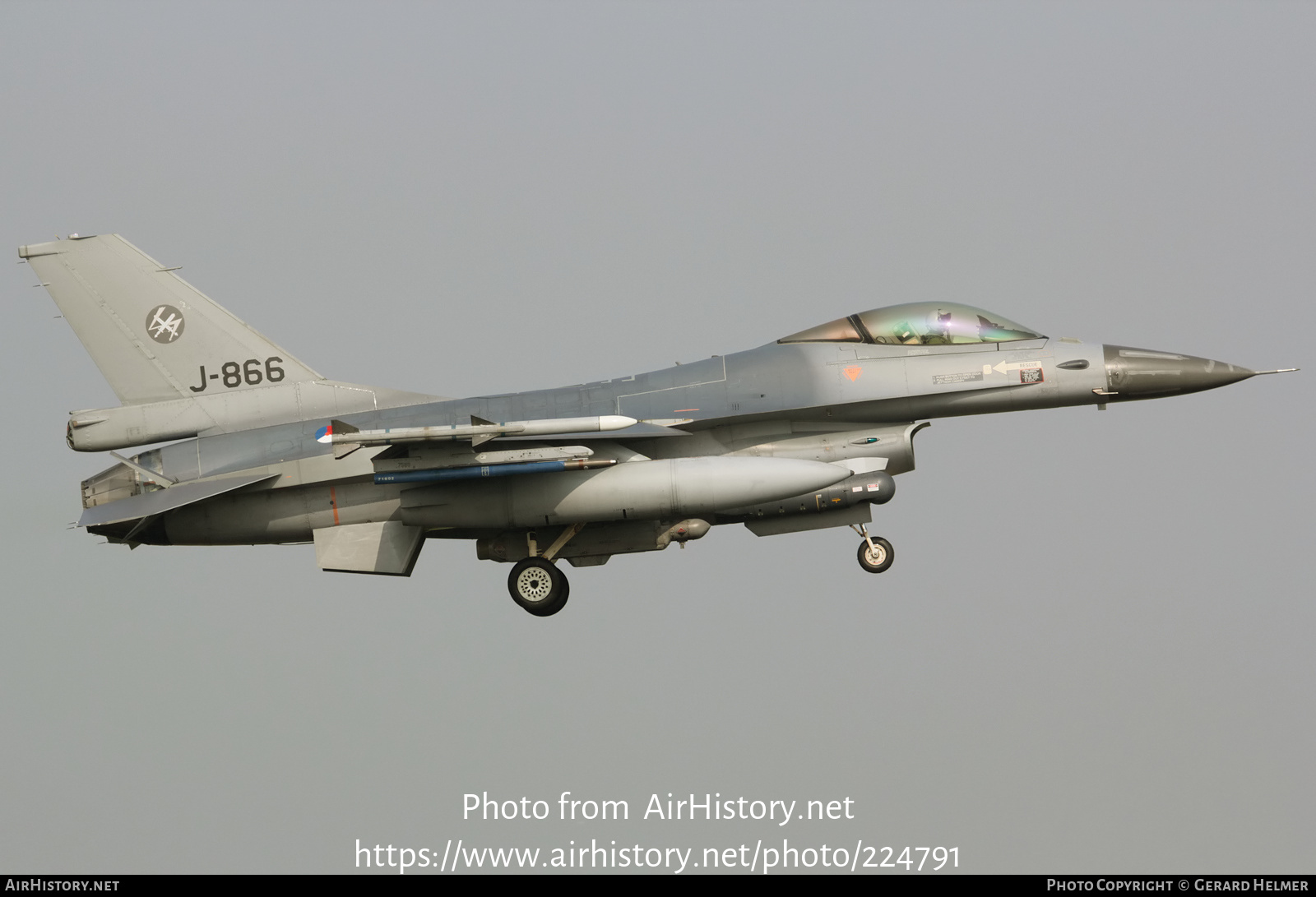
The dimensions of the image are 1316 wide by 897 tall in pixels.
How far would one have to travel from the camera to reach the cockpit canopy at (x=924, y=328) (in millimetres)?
14445

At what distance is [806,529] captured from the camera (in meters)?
14.6

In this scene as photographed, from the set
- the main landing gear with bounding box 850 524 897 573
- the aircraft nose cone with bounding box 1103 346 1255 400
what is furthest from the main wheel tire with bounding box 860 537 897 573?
the aircraft nose cone with bounding box 1103 346 1255 400

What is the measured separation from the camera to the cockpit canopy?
14.4m

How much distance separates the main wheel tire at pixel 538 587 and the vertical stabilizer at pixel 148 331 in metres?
3.14

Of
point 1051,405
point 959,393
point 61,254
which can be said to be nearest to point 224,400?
point 61,254

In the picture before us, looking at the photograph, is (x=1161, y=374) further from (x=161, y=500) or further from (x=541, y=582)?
(x=161, y=500)

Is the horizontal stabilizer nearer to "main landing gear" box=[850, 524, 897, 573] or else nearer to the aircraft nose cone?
"main landing gear" box=[850, 524, 897, 573]

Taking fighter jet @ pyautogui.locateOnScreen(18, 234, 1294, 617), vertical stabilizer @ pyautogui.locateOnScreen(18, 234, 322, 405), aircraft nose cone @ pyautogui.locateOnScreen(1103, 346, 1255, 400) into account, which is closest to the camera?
fighter jet @ pyautogui.locateOnScreen(18, 234, 1294, 617)

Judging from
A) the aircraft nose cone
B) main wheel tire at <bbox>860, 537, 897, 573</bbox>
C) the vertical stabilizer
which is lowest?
main wheel tire at <bbox>860, 537, 897, 573</bbox>

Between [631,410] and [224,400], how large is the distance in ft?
14.4

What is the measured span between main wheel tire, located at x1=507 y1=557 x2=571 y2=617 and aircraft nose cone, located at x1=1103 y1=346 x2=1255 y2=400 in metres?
5.95

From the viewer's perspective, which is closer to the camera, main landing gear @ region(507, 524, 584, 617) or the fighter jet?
the fighter jet

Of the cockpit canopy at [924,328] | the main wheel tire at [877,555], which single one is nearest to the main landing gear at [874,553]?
the main wheel tire at [877,555]

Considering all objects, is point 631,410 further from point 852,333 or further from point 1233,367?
point 1233,367
